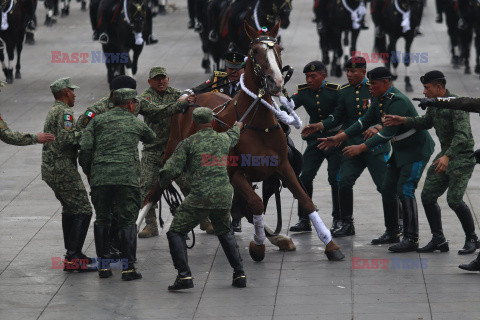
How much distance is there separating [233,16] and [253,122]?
10638 millimetres

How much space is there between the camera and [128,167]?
9055 mm

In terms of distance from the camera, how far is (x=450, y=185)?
966 cm

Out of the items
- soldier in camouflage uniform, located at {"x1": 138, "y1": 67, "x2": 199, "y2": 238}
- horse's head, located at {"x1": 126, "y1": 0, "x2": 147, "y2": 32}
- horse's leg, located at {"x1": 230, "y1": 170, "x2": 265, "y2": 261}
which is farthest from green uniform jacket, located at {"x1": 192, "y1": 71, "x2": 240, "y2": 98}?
horse's head, located at {"x1": 126, "y1": 0, "x2": 147, "y2": 32}

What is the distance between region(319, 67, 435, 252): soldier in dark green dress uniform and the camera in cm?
994

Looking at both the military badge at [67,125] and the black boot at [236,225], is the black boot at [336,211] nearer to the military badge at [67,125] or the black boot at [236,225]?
the black boot at [236,225]

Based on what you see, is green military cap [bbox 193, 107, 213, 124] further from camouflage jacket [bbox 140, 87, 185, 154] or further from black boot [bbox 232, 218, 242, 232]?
black boot [bbox 232, 218, 242, 232]

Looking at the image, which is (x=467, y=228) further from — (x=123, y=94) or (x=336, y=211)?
(x=123, y=94)

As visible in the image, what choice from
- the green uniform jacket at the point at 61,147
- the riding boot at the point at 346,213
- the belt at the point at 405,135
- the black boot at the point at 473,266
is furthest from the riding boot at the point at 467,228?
the green uniform jacket at the point at 61,147

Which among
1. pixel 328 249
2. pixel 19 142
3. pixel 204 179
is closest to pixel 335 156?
pixel 328 249

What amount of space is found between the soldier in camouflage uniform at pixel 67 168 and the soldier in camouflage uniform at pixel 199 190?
1.07 meters

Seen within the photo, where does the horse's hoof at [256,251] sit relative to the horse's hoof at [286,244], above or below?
above

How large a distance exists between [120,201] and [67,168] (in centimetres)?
64

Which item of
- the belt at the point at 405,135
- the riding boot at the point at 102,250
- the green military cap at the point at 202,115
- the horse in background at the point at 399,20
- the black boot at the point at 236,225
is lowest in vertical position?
the horse in background at the point at 399,20

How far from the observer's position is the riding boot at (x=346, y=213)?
1064cm
